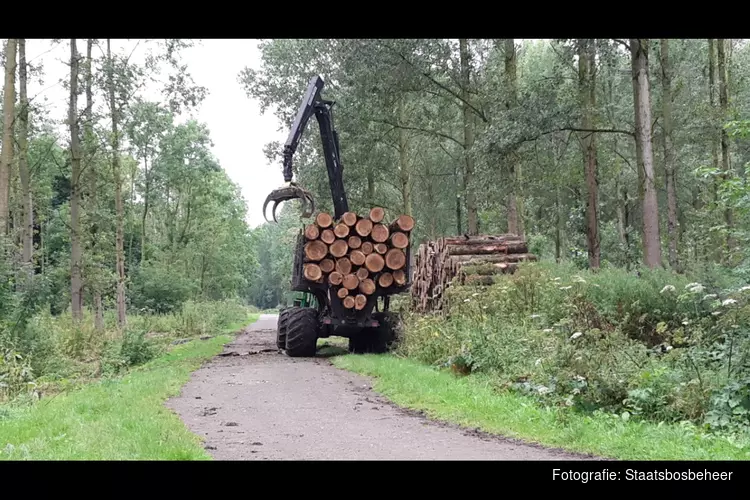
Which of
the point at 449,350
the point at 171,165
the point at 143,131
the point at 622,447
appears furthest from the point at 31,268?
the point at 171,165

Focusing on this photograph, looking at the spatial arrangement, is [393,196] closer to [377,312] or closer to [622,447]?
[377,312]

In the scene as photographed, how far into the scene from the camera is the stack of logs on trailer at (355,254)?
48.1 feet

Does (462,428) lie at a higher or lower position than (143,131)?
lower

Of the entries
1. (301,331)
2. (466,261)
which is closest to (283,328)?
(301,331)

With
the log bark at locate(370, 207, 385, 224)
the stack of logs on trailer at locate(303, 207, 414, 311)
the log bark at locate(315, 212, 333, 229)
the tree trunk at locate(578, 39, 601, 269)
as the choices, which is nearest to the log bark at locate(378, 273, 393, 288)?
the stack of logs on trailer at locate(303, 207, 414, 311)

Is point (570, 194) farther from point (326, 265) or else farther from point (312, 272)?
point (312, 272)

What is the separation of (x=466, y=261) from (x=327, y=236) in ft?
10.5

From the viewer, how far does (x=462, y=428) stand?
22.7 feet

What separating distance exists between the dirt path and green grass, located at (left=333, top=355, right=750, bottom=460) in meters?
0.28

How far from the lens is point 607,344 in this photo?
7848 millimetres

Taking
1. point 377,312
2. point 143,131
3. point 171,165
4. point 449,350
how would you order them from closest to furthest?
point 449,350 → point 377,312 → point 143,131 → point 171,165

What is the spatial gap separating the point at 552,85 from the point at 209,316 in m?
20.2

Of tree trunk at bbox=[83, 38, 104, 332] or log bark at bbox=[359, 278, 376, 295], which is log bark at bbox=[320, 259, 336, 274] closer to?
log bark at bbox=[359, 278, 376, 295]
